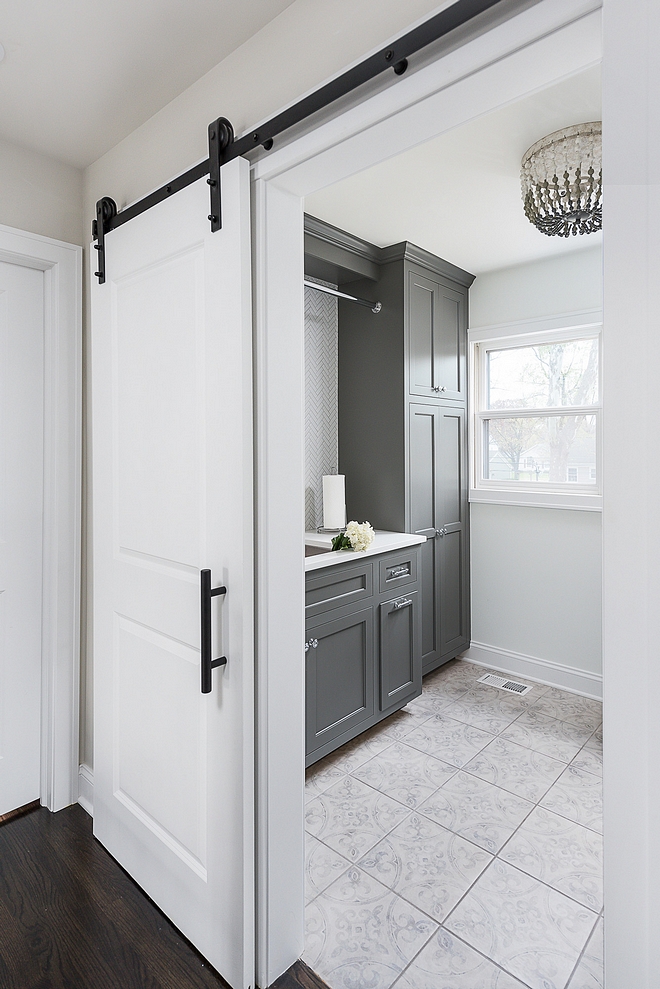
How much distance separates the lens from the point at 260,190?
143cm

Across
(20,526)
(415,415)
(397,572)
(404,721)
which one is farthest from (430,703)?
(20,526)

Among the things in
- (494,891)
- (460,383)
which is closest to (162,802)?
(494,891)

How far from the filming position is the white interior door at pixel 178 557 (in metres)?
1.42

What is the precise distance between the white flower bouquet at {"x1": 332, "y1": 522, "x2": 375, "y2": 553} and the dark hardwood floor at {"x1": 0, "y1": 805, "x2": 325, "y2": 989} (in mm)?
1497

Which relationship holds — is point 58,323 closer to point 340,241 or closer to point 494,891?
point 340,241

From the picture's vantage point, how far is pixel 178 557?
5.23 ft

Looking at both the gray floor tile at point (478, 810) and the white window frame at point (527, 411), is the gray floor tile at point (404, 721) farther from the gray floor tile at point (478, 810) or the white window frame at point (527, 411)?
the white window frame at point (527, 411)

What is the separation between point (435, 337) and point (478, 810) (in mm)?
2512

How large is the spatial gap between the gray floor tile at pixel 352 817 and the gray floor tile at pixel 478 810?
16 centimetres

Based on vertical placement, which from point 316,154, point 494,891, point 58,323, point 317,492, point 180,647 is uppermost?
point 316,154

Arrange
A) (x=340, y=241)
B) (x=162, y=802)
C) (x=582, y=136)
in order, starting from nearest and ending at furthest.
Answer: (x=162, y=802) < (x=582, y=136) < (x=340, y=241)

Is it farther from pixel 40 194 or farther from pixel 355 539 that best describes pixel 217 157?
pixel 355 539

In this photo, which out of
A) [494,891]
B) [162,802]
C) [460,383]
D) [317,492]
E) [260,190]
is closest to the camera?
[260,190]

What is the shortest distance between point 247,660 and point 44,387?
4.65 ft
